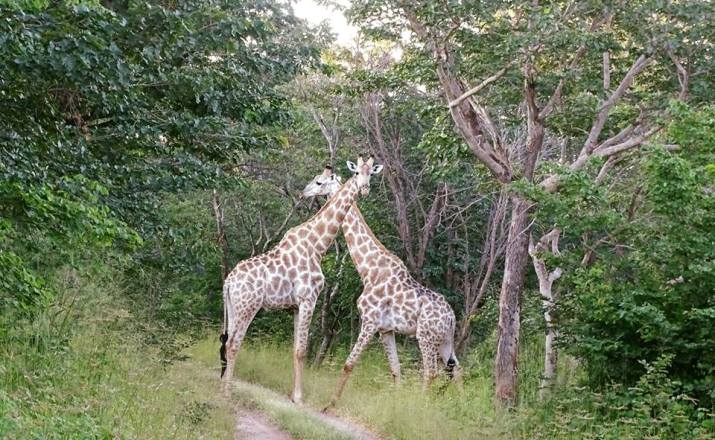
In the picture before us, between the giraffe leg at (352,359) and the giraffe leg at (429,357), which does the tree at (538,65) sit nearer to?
the giraffe leg at (429,357)

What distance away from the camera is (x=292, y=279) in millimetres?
13484

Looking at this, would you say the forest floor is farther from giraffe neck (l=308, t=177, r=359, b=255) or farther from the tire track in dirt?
giraffe neck (l=308, t=177, r=359, b=255)

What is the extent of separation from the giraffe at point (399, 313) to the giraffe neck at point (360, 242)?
0.06 ft

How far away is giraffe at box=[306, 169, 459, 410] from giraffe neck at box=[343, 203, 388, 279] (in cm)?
2

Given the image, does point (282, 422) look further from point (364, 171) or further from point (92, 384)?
point (364, 171)

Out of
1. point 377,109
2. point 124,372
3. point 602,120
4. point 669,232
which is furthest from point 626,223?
point 377,109

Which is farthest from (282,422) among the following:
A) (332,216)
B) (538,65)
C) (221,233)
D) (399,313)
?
(221,233)

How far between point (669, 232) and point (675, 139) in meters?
0.97

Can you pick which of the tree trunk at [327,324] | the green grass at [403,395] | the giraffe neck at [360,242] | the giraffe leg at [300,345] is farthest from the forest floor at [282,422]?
the tree trunk at [327,324]

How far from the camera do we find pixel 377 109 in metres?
15.9

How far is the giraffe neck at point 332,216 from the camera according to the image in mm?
13875

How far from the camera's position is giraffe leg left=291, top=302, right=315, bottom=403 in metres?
12.6

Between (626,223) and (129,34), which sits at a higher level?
(129,34)

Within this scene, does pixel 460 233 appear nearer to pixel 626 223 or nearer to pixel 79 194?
pixel 626 223
